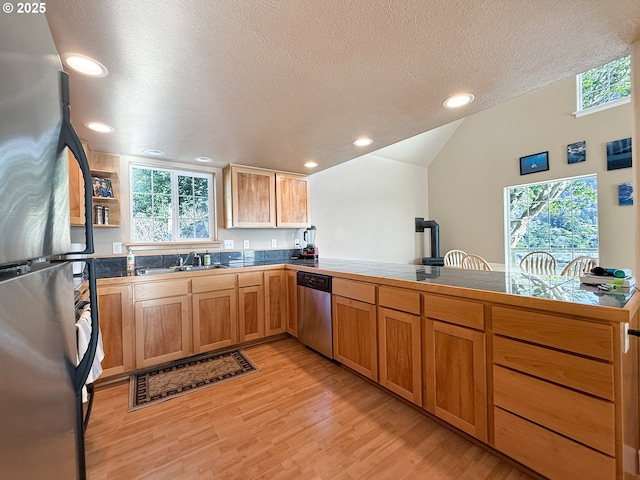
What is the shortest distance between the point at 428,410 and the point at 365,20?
2.19 m

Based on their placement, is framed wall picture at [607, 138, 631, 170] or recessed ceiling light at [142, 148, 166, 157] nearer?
recessed ceiling light at [142, 148, 166, 157]

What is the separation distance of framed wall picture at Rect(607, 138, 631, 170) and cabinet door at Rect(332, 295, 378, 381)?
4405 mm

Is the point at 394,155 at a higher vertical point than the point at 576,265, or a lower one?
higher

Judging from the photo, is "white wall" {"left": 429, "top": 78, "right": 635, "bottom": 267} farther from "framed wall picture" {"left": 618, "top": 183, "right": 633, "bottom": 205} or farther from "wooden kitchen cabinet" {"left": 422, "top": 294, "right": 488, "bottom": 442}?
"wooden kitchen cabinet" {"left": 422, "top": 294, "right": 488, "bottom": 442}

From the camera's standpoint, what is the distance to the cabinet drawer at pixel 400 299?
5.95 feet

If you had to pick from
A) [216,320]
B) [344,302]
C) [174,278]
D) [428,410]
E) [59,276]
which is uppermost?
[59,276]

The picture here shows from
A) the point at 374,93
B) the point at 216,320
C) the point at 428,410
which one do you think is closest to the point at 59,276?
the point at 374,93

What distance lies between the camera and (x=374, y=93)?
178 cm

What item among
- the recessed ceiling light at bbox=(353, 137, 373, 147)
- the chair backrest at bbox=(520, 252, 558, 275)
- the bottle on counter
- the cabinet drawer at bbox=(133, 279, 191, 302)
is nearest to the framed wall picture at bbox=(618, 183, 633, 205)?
the chair backrest at bbox=(520, 252, 558, 275)

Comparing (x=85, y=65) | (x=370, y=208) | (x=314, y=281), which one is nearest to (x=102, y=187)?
(x=85, y=65)

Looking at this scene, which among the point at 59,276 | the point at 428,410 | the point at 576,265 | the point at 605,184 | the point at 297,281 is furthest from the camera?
the point at 605,184

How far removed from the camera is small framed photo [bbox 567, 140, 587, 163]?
164 inches

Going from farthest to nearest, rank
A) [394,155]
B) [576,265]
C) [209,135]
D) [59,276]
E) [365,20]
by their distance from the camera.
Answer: [394,155]
[576,265]
[209,135]
[365,20]
[59,276]

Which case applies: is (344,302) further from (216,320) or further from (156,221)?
(156,221)
